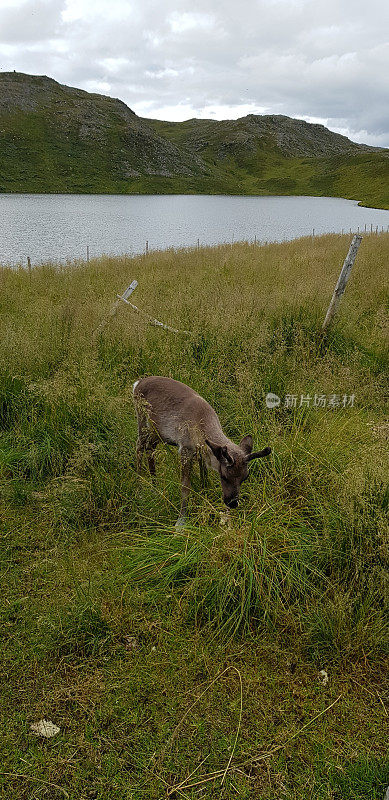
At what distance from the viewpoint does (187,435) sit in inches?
188

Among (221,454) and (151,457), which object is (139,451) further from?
(221,454)

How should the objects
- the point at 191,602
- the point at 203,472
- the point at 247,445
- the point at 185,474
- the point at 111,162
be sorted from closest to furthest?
1. the point at 191,602
2. the point at 247,445
3. the point at 185,474
4. the point at 203,472
5. the point at 111,162

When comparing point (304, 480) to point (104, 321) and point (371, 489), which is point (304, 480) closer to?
point (371, 489)

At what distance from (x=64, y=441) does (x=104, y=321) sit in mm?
3527

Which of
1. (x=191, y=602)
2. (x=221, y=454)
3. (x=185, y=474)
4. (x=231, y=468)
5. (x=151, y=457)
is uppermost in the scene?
(x=221, y=454)

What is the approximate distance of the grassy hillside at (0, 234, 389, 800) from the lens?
113 inches

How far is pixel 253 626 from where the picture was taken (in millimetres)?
3803

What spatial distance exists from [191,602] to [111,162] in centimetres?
13971

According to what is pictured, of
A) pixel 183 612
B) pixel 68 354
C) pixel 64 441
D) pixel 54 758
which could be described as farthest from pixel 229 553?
pixel 68 354

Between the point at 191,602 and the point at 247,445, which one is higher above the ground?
the point at 247,445

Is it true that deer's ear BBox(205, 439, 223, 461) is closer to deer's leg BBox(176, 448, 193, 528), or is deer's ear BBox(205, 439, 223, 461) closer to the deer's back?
the deer's back

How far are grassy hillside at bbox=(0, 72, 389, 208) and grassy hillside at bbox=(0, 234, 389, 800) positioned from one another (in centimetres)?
10680

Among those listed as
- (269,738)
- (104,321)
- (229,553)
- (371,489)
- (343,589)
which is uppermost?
(104,321)

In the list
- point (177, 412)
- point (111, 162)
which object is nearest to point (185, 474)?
point (177, 412)
